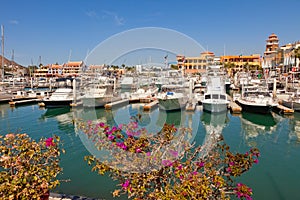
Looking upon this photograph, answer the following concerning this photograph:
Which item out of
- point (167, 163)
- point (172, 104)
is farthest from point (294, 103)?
point (167, 163)

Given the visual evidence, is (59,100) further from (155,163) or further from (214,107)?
(155,163)

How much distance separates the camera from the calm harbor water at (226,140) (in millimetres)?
6441

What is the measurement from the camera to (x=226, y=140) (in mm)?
11539

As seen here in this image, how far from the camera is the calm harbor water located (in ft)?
21.1

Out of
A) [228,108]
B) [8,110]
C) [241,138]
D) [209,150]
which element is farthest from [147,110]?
[209,150]

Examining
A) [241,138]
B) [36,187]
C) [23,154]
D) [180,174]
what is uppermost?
[23,154]

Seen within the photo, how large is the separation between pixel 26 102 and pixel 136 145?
25.2 meters

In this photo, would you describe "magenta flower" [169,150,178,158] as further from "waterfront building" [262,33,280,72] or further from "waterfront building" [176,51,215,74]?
"waterfront building" [262,33,280,72]

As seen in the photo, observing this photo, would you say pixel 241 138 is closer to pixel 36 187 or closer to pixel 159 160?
pixel 159 160

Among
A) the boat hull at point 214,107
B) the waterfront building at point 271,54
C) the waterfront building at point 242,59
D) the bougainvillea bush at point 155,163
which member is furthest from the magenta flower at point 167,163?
the waterfront building at point 242,59

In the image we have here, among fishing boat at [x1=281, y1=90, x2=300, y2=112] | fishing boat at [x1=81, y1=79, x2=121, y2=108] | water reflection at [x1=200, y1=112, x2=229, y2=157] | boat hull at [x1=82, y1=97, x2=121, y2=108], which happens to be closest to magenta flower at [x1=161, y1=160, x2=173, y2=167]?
water reflection at [x1=200, y1=112, x2=229, y2=157]

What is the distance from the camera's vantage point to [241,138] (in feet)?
39.7

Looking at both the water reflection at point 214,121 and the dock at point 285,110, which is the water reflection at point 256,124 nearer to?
the dock at point 285,110

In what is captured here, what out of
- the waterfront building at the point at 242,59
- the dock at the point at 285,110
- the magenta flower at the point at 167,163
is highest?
the waterfront building at the point at 242,59
